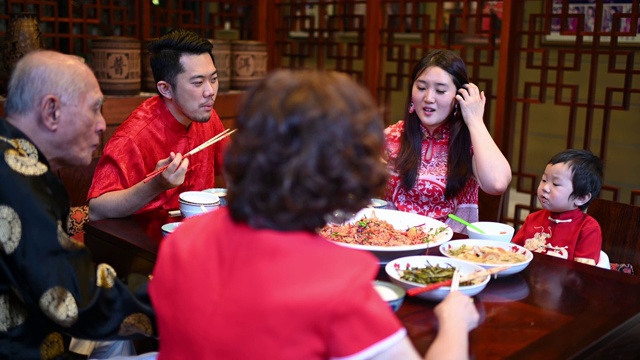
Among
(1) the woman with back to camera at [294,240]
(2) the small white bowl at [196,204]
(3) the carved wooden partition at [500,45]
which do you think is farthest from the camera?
(3) the carved wooden partition at [500,45]

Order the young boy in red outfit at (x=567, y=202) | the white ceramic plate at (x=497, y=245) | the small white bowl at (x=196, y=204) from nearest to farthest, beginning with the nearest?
the white ceramic plate at (x=497, y=245) → the small white bowl at (x=196, y=204) → the young boy in red outfit at (x=567, y=202)

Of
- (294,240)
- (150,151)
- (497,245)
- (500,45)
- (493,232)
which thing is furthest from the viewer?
(500,45)

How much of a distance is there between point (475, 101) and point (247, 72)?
244 cm

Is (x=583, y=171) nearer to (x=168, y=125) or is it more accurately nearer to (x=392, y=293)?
(x=392, y=293)

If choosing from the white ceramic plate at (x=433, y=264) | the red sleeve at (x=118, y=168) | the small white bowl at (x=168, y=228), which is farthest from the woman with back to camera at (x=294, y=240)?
the red sleeve at (x=118, y=168)

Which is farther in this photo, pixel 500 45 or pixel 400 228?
pixel 500 45

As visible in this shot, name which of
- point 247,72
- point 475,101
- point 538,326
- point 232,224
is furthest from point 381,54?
point 232,224

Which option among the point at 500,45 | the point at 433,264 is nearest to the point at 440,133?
the point at 433,264

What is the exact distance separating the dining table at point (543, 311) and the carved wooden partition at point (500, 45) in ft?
6.13

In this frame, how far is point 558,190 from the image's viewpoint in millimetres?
2369

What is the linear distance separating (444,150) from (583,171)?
0.50 m

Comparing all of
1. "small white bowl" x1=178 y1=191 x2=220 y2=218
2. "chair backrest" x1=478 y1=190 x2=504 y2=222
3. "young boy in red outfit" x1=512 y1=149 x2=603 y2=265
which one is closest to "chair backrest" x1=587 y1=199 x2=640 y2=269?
"young boy in red outfit" x1=512 y1=149 x2=603 y2=265

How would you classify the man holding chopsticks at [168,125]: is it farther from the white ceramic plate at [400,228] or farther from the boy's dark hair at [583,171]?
the boy's dark hair at [583,171]

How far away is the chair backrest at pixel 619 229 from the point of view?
2352 millimetres
